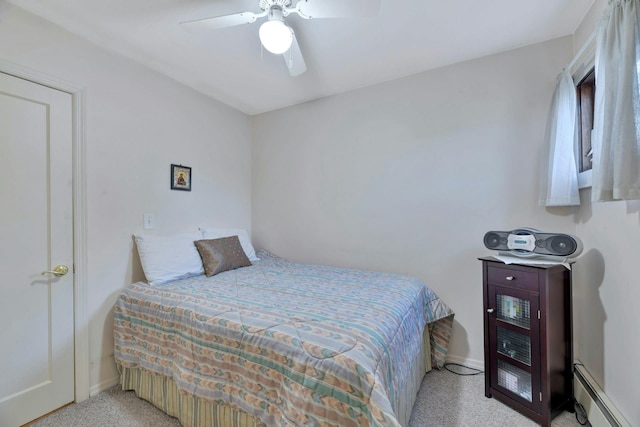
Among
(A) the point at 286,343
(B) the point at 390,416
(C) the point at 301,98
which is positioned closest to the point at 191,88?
(C) the point at 301,98

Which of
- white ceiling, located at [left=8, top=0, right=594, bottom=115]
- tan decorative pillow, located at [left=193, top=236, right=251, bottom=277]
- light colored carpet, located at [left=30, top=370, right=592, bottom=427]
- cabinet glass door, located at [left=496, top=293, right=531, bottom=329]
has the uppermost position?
white ceiling, located at [left=8, top=0, right=594, bottom=115]

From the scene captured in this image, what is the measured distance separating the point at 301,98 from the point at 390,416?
2.85 m

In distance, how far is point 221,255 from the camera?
242cm

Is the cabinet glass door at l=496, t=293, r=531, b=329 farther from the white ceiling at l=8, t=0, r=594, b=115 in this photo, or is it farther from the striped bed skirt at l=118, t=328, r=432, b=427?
the white ceiling at l=8, t=0, r=594, b=115

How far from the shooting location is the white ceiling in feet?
5.48

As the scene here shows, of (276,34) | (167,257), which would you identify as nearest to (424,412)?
(167,257)

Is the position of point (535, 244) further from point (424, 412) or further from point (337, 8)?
point (337, 8)

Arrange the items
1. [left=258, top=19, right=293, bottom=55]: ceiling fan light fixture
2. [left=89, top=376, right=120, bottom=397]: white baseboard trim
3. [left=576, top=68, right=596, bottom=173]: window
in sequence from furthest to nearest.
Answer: [left=89, top=376, right=120, bottom=397]: white baseboard trim
[left=576, top=68, right=596, bottom=173]: window
[left=258, top=19, right=293, bottom=55]: ceiling fan light fixture

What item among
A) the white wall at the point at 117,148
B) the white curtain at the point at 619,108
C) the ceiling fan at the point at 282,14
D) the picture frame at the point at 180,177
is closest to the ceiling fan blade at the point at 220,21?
the ceiling fan at the point at 282,14

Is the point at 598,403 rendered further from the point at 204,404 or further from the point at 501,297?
the point at 204,404

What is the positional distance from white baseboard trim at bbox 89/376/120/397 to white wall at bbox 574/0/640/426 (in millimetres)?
3087

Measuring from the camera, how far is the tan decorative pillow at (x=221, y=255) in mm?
2312

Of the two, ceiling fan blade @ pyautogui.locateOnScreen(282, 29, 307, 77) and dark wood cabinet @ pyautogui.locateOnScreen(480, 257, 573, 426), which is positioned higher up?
ceiling fan blade @ pyautogui.locateOnScreen(282, 29, 307, 77)

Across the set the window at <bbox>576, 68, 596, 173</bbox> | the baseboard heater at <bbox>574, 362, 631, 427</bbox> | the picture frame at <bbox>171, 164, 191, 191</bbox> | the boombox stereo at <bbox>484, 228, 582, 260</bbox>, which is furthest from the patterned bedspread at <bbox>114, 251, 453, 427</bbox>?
the window at <bbox>576, 68, 596, 173</bbox>
